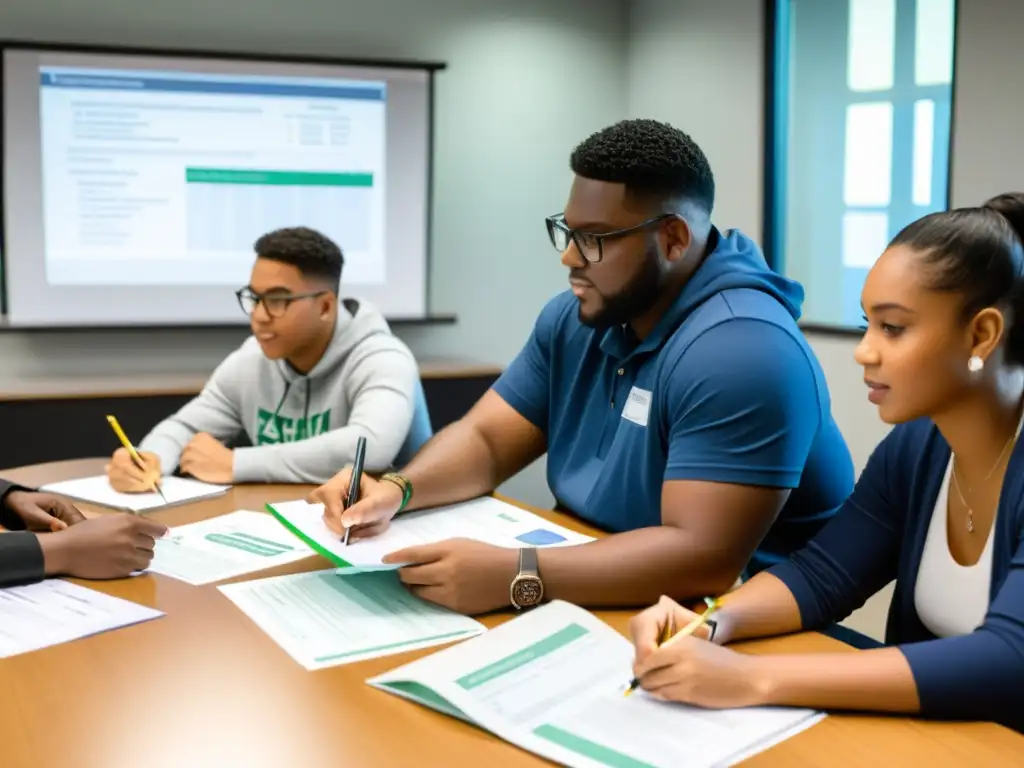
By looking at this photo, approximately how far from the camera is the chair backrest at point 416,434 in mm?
2433

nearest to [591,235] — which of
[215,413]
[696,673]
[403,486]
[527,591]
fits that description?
[403,486]

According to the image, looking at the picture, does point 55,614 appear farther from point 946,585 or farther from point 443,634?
point 946,585

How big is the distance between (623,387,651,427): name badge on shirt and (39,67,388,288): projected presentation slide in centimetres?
272

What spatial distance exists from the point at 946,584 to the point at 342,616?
76cm

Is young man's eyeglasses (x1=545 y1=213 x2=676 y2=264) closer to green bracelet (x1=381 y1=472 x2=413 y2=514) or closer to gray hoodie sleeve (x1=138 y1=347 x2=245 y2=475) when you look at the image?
green bracelet (x1=381 y1=472 x2=413 y2=514)

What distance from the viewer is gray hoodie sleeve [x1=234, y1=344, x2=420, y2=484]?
2105 millimetres

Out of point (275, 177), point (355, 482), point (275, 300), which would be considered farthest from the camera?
point (275, 177)

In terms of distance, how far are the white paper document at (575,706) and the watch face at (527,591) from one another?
4.4 inches

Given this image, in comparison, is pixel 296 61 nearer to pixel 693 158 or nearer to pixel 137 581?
pixel 693 158

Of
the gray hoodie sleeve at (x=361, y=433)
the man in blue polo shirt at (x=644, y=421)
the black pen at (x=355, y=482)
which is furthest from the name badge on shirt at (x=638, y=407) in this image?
the gray hoodie sleeve at (x=361, y=433)

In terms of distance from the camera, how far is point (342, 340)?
2498 millimetres

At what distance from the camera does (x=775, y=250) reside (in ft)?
13.3

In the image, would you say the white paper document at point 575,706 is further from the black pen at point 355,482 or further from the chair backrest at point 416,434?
the chair backrest at point 416,434

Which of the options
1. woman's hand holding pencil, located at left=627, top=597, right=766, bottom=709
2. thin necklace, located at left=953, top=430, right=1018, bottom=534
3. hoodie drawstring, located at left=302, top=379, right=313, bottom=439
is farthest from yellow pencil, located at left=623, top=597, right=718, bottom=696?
hoodie drawstring, located at left=302, top=379, right=313, bottom=439
